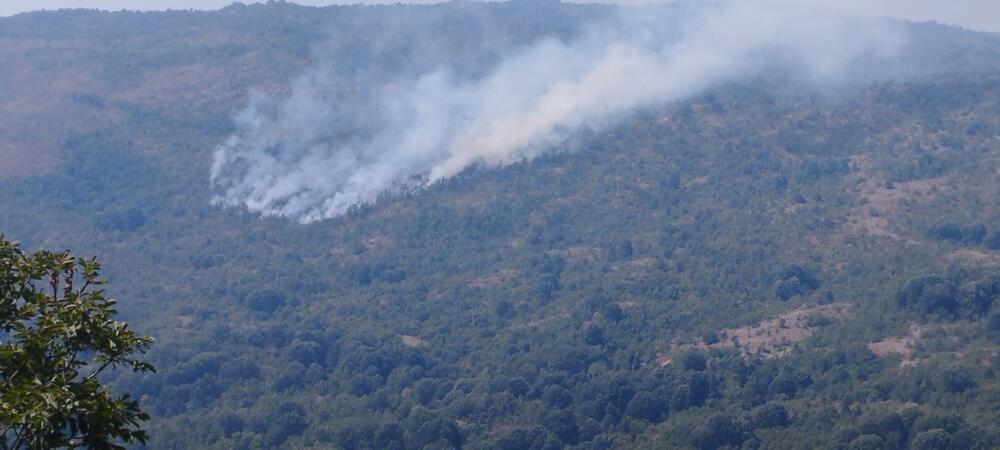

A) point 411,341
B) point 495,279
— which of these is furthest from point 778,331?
point 411,341

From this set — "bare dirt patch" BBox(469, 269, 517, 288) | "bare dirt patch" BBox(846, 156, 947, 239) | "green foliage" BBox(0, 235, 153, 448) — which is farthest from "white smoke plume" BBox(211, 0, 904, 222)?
"green foliage" BBox(0, 235, 153, 448)

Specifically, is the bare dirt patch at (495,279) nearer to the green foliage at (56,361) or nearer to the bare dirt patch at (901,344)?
the bare dirt patch at (901,344)

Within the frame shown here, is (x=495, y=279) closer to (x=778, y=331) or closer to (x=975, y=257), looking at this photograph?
(x=778, y=331)

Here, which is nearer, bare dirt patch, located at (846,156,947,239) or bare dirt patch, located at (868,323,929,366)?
bare dirt patch, located at (868,323,929,366)

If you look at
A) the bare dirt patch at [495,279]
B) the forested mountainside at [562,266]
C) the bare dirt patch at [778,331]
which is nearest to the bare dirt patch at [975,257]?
the forested mountainside at [562,266]

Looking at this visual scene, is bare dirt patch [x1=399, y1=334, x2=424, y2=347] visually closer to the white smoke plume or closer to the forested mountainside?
the forested mountainside
